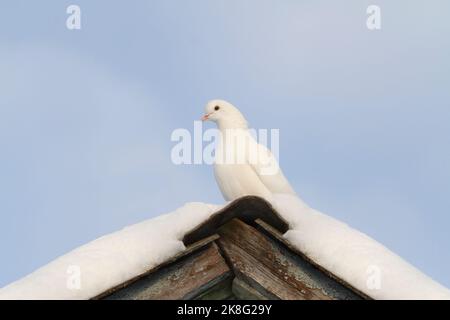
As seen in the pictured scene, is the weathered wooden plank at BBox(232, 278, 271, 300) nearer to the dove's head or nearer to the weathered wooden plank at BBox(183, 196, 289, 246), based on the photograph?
the weathered wooden plank at BBox(183, 196, 289, 246)

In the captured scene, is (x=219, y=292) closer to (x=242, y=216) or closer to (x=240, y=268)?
(x=240, y=268)

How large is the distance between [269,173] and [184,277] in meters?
2.82

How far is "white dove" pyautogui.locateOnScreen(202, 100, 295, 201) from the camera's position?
6.14 m

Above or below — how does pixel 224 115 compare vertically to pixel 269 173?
above

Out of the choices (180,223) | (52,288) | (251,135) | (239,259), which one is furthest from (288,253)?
(251,135)

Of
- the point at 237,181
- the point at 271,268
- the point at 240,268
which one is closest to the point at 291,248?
the point at 271,268

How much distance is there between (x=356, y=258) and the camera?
3605 mm

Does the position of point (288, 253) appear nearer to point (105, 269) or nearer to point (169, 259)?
point (169, 259)

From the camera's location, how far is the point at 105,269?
3.57 meters

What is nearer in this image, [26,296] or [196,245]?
[26,296]

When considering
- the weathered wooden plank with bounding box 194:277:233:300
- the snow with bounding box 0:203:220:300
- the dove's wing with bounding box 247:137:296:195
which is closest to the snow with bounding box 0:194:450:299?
the snow with bounding box 0:203:220:300

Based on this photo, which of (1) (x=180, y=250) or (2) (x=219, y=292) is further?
(2) (x=219, y=292)
